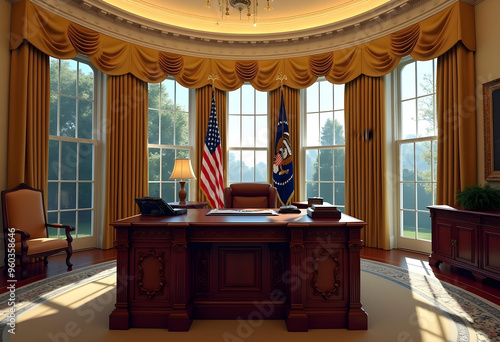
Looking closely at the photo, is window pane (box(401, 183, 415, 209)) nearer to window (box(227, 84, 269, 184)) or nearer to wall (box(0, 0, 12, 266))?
window (box(227, 84, 269, 184))

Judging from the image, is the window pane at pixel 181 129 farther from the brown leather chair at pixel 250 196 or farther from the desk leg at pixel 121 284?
the desk leg at pixel 121 284

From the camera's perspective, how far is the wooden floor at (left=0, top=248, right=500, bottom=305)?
Result: 3.21m

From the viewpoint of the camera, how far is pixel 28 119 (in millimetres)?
4059

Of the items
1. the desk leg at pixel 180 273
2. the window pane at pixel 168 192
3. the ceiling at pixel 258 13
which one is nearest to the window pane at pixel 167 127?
the window pane at pixel 168 192

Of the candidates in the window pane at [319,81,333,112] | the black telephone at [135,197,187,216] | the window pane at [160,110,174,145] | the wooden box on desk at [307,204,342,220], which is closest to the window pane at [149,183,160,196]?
the window pane at [160,110,174,145]

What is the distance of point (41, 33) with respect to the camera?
13.5ft

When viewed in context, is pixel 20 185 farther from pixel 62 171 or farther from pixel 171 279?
pixel 171 279

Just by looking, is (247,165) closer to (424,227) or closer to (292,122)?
(292,122)

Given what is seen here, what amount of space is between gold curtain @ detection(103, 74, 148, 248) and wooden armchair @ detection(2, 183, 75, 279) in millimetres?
1054

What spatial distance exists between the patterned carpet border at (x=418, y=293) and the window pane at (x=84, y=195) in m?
1.33

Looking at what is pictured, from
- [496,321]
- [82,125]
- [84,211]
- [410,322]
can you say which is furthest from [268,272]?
[82,125]

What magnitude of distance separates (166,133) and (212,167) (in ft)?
3.67

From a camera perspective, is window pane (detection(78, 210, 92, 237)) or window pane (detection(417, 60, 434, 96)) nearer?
window pane (detection(417, 60, 434, 96))

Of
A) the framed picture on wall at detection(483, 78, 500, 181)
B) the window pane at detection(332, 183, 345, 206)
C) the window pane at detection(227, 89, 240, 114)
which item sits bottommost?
the window pane at detection(332, 183, 345, 206)
